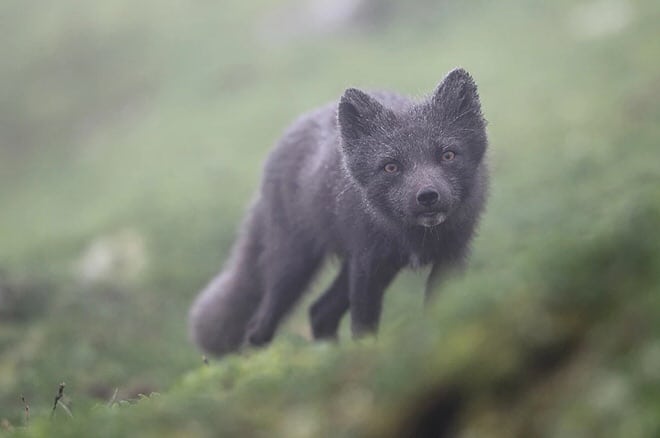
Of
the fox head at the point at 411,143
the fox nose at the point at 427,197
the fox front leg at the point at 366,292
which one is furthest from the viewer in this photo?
the fox front leg at the point at 366,292

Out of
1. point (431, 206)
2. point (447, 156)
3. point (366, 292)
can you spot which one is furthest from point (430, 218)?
point (366, 292)

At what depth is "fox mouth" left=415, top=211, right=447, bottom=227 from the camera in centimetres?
820

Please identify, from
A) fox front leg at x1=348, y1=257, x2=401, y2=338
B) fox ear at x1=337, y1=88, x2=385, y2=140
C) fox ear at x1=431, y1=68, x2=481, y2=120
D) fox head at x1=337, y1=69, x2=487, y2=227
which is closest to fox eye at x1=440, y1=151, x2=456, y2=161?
fox head at x1=337, y1=69, x2=487, y2=227

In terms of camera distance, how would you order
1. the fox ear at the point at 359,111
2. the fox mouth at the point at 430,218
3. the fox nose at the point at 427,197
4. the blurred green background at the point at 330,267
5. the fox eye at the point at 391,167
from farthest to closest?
the fox ear at the point at 359,111 → the fox eye at the point at 391,167 → the fox mouth at the point at 430,218 → the fox nose at the point at 427,197 → the blurred green background at the point at 330,267

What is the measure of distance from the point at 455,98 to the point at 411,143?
622 mm

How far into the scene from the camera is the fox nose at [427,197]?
8.02 metres

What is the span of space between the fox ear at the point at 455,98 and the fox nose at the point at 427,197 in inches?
36.8

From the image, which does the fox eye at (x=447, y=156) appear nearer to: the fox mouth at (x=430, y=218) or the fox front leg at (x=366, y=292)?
the fox mouth at (x=430, y=218)

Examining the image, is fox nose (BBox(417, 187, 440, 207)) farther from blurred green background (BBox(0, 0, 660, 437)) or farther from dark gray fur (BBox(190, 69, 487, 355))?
blurred green background (BBox(0, 0, 660, 437))

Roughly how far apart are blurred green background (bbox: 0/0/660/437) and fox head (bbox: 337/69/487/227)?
3.37 feet

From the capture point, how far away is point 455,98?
8633 mm

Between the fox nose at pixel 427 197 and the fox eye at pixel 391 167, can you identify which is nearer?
the fox nose at pixel 427 197

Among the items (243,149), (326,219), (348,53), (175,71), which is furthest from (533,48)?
(326,219)

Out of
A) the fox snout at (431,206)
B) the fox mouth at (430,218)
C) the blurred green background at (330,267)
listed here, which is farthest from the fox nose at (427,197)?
the blurred green background at (330,267)
